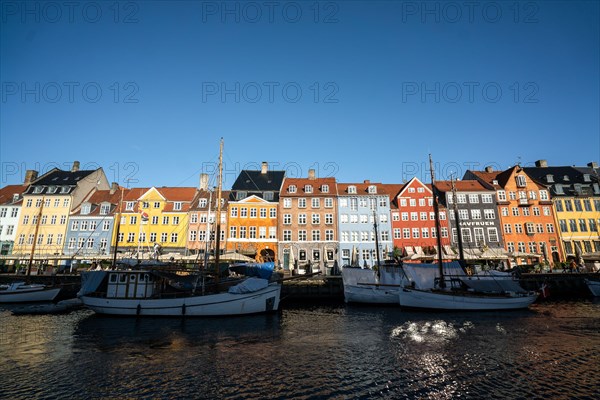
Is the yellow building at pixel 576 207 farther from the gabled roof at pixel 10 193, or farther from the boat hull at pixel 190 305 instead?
the gabled roof at pixel 10 193

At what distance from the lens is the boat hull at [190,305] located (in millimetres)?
21594

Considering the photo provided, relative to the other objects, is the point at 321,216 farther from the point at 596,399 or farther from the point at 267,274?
the point at 596,399

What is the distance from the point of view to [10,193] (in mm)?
53312

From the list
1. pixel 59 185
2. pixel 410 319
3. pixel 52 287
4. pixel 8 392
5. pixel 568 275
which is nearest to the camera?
pixel 8 392

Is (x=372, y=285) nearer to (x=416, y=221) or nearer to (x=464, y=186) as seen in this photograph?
(x=416, y=221)

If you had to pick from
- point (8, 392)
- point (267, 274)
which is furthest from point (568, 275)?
point (8, 392)

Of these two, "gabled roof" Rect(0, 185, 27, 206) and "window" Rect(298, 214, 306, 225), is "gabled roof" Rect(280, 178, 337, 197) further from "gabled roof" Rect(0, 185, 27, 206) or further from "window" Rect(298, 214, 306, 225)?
"gabled roof" Rect(0, 185, 27, 206)

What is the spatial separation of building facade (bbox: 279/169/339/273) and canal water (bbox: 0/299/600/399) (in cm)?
2468

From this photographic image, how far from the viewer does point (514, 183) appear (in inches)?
1928

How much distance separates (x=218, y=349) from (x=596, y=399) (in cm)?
1351

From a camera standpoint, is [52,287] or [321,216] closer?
[52,287]

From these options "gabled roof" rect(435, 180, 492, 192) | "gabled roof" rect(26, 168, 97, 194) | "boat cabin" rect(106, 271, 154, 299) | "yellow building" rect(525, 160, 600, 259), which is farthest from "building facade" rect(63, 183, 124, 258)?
"yellow building" rect(525, 160, 600, 259)

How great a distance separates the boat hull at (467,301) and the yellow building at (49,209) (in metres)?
50.9

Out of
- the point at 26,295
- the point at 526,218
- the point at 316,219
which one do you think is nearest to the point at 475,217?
the point at 526,218
